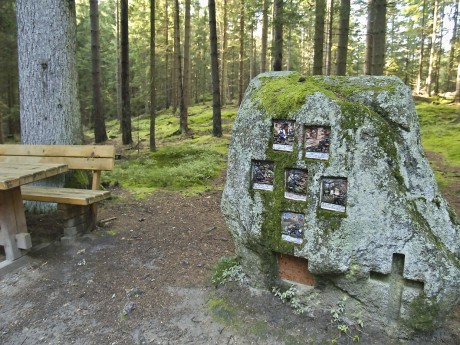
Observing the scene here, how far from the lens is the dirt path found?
282 cm

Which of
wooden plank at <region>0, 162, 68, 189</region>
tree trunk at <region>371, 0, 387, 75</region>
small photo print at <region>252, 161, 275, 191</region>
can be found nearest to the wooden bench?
wooden plank at <region>0, 162, 68, 189</region>

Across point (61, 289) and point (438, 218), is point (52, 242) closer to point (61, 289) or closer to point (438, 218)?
point (61, 289)

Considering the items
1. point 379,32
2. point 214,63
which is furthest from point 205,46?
point 379,32

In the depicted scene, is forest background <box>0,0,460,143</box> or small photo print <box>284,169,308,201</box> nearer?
small photo print <box>284,169,308,201</box>

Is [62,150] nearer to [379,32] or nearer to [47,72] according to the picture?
[47,72]

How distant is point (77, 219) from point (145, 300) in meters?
1.84

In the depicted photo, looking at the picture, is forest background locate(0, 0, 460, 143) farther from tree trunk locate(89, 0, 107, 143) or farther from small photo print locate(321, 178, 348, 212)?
small photo print locate(321, 178, 348, 212)

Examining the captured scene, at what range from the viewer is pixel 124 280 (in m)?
3.74

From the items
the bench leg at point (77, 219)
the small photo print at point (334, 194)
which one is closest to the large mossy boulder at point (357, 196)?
the small photo print at point (334, 194)

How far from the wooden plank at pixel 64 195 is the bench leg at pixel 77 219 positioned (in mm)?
178

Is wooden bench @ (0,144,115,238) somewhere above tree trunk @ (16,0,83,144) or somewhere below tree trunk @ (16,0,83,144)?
below

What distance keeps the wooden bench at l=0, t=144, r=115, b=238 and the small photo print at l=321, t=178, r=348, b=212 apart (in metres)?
2.92

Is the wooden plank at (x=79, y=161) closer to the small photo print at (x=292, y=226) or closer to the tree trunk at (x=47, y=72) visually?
the tree trunk at (x=47, y=72)

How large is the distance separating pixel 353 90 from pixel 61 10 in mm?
4563
